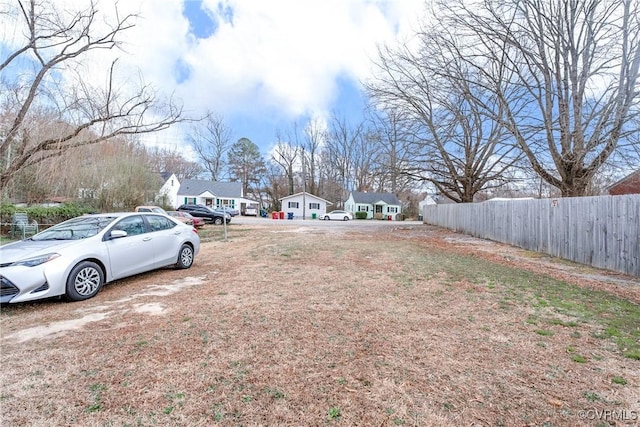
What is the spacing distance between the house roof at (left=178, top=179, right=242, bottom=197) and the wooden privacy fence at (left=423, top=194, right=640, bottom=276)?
36138 millimetres

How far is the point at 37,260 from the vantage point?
13.1 feet

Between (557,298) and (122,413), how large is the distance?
5.40m

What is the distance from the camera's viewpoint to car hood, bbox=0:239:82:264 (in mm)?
3975

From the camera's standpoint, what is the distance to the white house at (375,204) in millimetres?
45969

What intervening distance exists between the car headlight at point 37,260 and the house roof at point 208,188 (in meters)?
39.4

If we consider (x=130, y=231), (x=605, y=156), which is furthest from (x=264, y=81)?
(x=605, y=156)

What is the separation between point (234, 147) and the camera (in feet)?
163

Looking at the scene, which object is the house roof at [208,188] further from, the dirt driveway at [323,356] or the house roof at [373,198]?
the dirt driveway at [323,356]

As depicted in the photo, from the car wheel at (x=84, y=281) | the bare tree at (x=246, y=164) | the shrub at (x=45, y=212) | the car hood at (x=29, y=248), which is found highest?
the bare tree at (x=246, y=164)

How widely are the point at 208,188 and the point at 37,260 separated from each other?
40024mm

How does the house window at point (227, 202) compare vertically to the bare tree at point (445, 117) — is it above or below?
below

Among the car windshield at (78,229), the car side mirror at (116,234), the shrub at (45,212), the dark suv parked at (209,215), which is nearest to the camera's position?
the car windshield at (78,229)

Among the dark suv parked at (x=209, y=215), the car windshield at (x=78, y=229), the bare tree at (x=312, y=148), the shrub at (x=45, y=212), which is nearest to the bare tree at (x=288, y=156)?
the bare tree at (x=312, y=148)

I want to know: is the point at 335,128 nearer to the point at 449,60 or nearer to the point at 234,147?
the point at 234,147
